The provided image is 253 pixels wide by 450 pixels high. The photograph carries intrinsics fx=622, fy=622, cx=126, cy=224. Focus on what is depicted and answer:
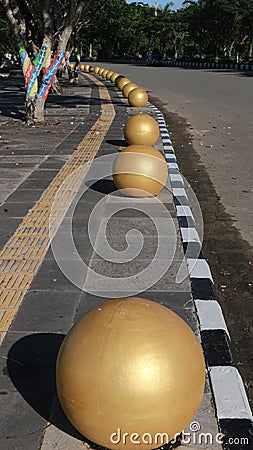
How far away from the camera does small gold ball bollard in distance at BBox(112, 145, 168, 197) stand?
8.66 meters

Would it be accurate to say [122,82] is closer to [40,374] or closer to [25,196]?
[25,196]

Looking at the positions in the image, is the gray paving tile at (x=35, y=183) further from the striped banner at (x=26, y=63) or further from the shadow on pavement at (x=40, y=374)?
the striped banner at (x=26, y=63)

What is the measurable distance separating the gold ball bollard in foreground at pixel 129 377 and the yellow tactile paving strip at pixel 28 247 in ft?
5.26

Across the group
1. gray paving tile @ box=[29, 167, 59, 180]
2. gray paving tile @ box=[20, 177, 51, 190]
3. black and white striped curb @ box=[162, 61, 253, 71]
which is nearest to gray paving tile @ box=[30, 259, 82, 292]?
gray paving tile @ box=[20, 177, 51, 190]

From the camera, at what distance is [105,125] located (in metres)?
17.1

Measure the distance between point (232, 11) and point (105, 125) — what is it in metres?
54.9

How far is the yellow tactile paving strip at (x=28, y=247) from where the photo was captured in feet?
18.1

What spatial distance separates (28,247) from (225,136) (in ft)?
32.2

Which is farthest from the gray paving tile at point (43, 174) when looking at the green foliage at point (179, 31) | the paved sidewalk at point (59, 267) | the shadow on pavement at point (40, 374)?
the green foliage at point (179, 31)

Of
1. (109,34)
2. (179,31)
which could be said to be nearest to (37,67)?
(179,31)

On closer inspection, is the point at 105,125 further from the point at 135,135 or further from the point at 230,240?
the point at 230,240

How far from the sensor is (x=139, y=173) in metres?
8.63
